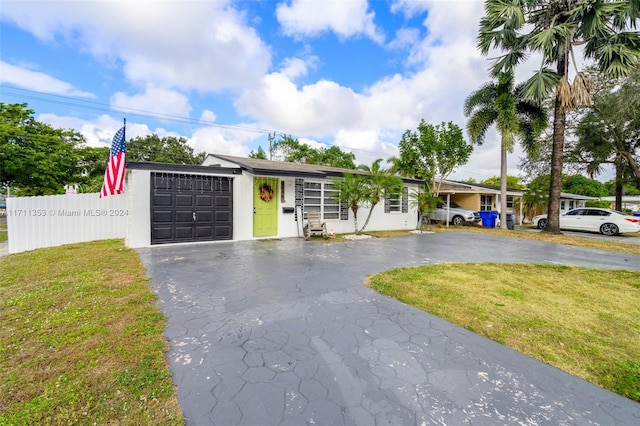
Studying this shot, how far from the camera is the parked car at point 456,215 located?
16172 millimetres

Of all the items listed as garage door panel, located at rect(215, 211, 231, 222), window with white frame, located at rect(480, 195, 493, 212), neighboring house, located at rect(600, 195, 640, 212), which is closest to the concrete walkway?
garage door panel, located at rect(215, 211, 231, 222)

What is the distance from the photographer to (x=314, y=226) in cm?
1012

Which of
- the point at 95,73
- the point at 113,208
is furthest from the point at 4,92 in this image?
the point at 113,208

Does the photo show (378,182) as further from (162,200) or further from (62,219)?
(62,219)

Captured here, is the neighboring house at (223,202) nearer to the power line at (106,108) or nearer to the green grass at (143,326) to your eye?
the green grass at (143,326)

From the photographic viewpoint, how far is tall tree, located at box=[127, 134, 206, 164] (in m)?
27.7

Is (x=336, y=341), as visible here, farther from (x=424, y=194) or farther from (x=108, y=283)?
(x=424, y=194)

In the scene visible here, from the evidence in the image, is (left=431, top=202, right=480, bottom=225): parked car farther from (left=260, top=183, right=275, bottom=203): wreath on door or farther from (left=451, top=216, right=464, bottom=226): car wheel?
(left=260, top=183, right=275, bottom=203): wreath on door

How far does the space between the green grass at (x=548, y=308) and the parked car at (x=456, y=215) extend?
1062 cm

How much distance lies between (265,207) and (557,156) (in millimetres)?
12627

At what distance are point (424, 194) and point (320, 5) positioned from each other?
8.45m

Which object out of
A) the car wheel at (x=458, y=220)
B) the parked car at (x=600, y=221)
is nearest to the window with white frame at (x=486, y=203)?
the car wheel at (x=458, y=220)

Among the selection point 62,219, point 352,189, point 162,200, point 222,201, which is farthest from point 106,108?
point 352,189

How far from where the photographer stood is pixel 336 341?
272cm
